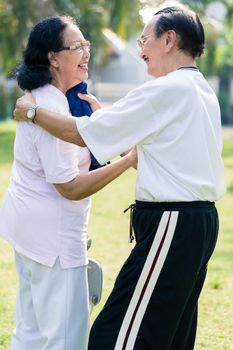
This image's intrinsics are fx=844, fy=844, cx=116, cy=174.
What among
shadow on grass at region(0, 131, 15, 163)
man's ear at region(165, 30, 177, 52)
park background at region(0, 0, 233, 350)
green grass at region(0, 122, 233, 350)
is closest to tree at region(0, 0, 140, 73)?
park background at region(0, 0, 233, 350)

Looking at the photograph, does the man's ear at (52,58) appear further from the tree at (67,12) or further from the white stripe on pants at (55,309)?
the tree at (67,12)

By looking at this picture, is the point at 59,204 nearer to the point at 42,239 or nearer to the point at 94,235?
the point at 42,239

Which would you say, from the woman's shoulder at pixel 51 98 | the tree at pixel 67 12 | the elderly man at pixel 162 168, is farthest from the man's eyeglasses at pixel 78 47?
the tree at pixel 67 12

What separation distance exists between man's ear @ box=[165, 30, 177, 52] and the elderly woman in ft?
1.51

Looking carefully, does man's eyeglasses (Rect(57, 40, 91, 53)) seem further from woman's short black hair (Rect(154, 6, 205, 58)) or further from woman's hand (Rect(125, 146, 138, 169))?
woman's hand (Rect(125, 146, 138, 169))

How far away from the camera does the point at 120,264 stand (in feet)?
27.1

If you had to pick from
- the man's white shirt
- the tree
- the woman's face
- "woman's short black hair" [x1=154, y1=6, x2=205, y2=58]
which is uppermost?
the tree

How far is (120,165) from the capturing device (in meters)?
3.77

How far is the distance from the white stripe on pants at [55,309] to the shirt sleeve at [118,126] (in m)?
0.64

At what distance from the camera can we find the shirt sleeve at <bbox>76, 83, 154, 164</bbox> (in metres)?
3.54

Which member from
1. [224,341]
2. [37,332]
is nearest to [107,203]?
[224,341]

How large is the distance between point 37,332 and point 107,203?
29.5 ft

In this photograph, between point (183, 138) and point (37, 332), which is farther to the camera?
point (37, 332)

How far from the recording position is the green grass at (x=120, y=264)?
583 cm
